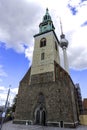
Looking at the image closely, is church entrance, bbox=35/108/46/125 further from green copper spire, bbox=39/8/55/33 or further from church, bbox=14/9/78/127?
green copper spire, bbox=39/8/55/33

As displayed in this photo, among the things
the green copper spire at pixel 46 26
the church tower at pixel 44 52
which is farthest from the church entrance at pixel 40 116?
the green copper spire at pixel 46 26

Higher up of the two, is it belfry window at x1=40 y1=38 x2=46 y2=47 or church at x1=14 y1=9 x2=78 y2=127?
belfry window at x1=40 y1=38 x2=46 y2=47

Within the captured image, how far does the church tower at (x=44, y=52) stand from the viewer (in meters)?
21.3

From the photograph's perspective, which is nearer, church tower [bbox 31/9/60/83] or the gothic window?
the gothic window

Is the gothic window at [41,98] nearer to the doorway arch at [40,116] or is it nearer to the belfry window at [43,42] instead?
the doorway arch at [40,116]

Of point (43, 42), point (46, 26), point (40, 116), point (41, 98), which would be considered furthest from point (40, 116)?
point (46, 26)

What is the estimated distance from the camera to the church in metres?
16.0

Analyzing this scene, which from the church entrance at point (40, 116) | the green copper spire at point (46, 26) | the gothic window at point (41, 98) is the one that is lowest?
the church entrance at point (40, 116)

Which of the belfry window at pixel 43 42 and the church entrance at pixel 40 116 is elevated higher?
the belfry window at pixel 43 42

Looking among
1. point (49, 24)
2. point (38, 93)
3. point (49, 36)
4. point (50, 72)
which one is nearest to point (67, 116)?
point (38, 93)

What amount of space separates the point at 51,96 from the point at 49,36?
13.9m

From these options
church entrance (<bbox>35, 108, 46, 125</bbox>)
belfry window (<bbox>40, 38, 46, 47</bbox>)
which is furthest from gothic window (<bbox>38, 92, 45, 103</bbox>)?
belfry window (<bbox>40, 38, 46, 47</bbox>)

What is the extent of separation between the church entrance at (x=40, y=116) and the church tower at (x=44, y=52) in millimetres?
5651

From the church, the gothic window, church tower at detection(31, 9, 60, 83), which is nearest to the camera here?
the church
